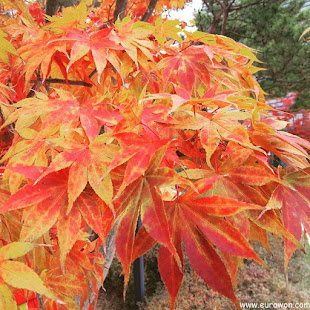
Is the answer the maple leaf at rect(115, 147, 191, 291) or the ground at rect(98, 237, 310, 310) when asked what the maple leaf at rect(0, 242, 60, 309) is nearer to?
the maple leaf at rect(115, 147, 191, 291)

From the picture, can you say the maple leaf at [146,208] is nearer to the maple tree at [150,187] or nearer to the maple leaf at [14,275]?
the maple tree at [150,187]

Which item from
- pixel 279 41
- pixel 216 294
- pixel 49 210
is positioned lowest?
pixel 216 294

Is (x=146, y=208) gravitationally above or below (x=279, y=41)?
above

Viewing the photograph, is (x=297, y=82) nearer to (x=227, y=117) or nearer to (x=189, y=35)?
(x=189, y=35)

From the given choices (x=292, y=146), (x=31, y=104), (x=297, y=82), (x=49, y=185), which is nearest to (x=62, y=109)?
(x=31, y=104)

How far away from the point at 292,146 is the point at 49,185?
1.19 feet

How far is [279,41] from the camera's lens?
3668mm

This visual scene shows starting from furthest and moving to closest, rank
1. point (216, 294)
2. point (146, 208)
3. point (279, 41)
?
point (279, 41), point (216, 294), point (146, 208)

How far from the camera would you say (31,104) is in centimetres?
60

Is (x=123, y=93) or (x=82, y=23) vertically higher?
(x=82, y=23)

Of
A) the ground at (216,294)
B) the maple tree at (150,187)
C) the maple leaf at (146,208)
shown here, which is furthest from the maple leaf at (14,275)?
the ground at (216,294)

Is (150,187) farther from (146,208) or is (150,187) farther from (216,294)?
(216,294)

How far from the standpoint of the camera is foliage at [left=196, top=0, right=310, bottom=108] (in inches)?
139

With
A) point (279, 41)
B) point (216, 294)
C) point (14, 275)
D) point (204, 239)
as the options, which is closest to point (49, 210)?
point (14, 275)
